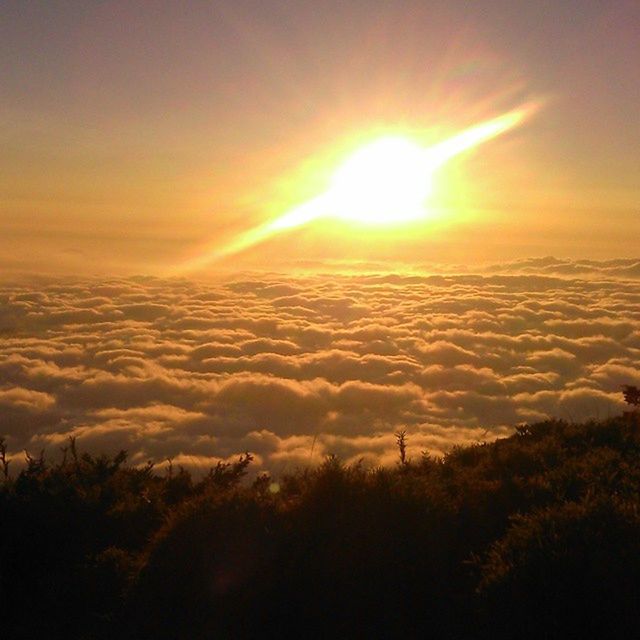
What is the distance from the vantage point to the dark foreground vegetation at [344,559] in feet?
26.3

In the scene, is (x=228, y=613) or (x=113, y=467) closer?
(x=228, y=613)

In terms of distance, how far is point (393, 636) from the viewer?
8516 mm

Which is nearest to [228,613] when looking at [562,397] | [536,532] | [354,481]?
[354,481]

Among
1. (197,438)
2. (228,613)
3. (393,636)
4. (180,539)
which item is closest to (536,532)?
(393,636)

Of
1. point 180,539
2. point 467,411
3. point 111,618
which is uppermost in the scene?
point 180,539

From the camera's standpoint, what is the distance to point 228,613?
910 cm

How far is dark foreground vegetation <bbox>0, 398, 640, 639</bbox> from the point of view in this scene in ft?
26.3

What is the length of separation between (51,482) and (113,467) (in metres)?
1.99

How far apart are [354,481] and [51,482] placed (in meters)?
6.71

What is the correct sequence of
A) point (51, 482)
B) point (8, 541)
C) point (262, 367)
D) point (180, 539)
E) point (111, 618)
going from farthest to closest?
point (262, 367) → point (51, 482) → point (8, 541) → point (180, 539) → point (111, 618)

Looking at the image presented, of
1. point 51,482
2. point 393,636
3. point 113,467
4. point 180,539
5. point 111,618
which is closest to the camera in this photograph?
point 393,636

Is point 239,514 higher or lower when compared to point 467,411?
higher

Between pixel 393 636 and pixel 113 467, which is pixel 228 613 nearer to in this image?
pixel 393 636

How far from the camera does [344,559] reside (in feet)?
31.3
